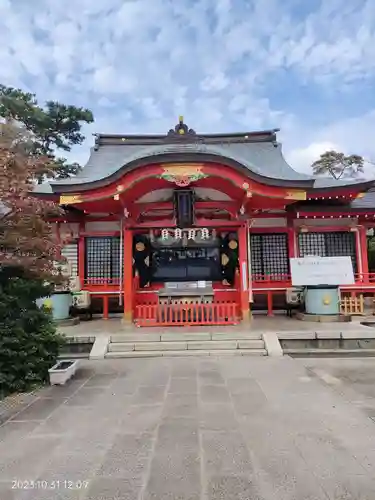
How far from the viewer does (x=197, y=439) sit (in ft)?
10.9

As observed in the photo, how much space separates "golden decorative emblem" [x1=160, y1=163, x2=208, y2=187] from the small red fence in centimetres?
337

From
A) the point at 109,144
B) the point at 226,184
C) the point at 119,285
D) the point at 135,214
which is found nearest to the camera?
the point at 226,184

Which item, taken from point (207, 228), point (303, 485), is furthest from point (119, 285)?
point (303, 485)

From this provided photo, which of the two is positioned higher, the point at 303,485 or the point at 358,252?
the point at 358,252

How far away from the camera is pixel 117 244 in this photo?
11.3 metres

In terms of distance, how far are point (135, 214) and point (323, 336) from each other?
605 cm

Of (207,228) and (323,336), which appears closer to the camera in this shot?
(323,336)

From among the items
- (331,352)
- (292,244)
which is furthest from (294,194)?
(331,352)

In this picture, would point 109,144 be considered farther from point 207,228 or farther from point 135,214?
point 207,228

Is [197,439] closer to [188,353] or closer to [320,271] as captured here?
[188,353]

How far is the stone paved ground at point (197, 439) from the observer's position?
2.53 metres

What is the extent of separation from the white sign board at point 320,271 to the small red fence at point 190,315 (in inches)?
86.0

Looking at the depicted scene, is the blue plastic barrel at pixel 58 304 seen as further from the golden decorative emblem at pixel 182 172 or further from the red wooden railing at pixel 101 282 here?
the golden decorative emblem at pixel 182 172
